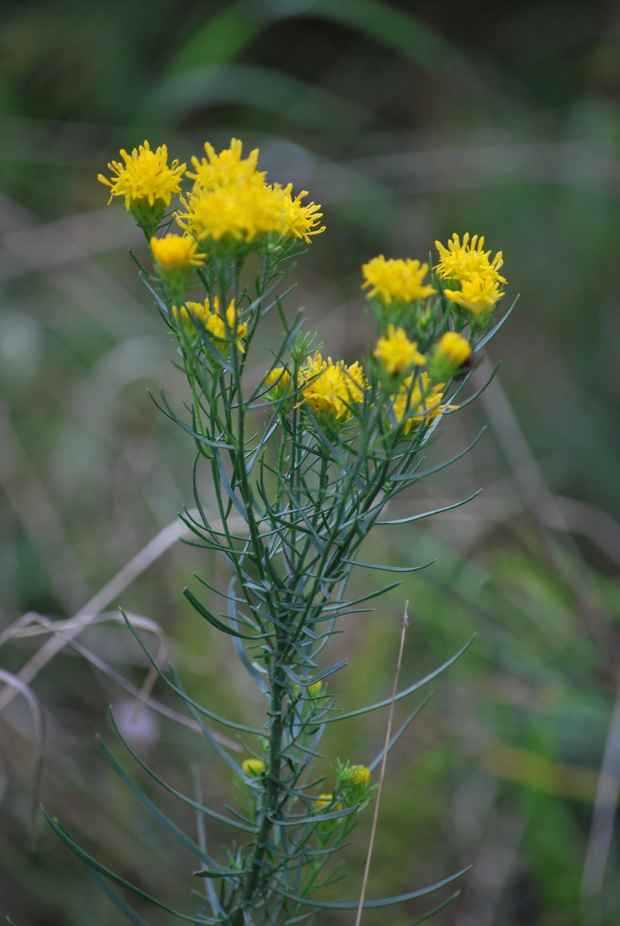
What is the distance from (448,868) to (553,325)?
2031 millimetres

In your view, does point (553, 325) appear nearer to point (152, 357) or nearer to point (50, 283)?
point (152, 357)

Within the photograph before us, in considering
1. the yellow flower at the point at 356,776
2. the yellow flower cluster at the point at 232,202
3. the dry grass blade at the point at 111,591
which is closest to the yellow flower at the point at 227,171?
the yellow flower cluster at the point at 232,202

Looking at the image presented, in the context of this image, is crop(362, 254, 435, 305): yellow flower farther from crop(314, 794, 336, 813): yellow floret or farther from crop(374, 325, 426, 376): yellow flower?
crop(314, 794, 336, 813): yellow floret

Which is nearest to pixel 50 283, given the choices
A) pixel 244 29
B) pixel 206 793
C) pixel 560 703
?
pixel 244 29

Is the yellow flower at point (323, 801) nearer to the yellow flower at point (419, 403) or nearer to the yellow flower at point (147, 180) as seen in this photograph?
the yellow flower at point (419, 403)

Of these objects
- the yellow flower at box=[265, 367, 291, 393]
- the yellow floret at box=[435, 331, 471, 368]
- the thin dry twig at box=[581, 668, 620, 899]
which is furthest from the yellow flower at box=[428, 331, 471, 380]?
the thin dry twig at box=[581, 668, 620, 899]

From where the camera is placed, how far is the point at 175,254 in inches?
29.8

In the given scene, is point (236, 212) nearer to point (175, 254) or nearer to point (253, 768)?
point (175, 254)

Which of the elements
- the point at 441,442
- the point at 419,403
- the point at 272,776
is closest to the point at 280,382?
the point at 419,403

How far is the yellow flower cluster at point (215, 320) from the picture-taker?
29.8 inches

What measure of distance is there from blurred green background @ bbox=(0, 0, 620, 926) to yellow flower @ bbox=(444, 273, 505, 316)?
0.78m

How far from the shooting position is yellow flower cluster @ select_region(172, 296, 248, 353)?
0.76 m

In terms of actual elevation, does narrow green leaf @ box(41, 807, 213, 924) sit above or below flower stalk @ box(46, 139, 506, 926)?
below

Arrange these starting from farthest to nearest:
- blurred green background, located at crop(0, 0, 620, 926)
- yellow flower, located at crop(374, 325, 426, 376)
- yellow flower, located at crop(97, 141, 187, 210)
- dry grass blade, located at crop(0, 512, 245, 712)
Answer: blurred green background, located at crop(0, 0, 620, 926) → dry grass blade, located at crop(0, 512, 245, 712) → yellow flower, located at crop(97, 141, 187, 210) → yellow flower, located at crop(374, 325, 426, 376)
